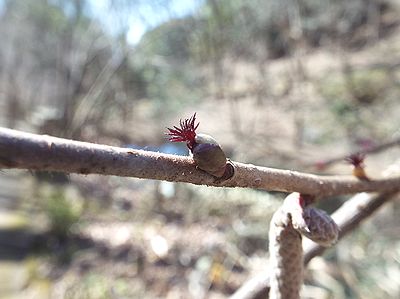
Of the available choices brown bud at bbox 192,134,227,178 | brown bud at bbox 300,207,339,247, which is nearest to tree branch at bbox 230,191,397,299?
brown bud at bbox 300,207,339,247

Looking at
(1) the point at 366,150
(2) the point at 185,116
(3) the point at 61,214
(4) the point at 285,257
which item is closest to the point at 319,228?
(4) the point at 285,257

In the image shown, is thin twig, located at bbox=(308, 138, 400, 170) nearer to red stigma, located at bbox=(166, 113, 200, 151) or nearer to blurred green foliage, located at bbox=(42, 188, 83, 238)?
red stigma, located at bbox=(166, 113, 200, 151)

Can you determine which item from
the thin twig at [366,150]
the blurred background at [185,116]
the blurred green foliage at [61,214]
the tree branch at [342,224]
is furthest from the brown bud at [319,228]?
the blurred green foliage at [61,214]

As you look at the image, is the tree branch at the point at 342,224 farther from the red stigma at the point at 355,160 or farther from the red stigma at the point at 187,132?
the red stigma at the point at 187,132

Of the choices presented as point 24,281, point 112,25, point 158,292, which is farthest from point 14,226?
point 112,25

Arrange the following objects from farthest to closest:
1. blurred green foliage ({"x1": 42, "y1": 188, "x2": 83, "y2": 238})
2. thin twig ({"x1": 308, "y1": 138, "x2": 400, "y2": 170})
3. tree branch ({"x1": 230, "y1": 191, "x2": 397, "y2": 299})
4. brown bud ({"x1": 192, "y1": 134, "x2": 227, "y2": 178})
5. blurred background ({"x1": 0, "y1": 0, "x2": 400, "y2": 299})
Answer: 1. blurred green foliage ({"x1": 42, "y1": 188, "x2": 83, "y2": 238})
2. blurred background ({"x1": 0, "y1": 0, "x2": 400, "y2": 299})
3. thin twig ({"x1": 308, "y1": 138, "x2": 400, "y2": 170})
4. tree branch ({"x1": 230, "y1": 191, "x2": 397, "y2": 299})
5. brown bud ({"x1": 192, "y1": 134, "x2": 227, "y2": 178})

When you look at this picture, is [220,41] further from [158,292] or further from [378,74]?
[158,292]

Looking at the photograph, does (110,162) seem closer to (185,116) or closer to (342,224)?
(342,224)
